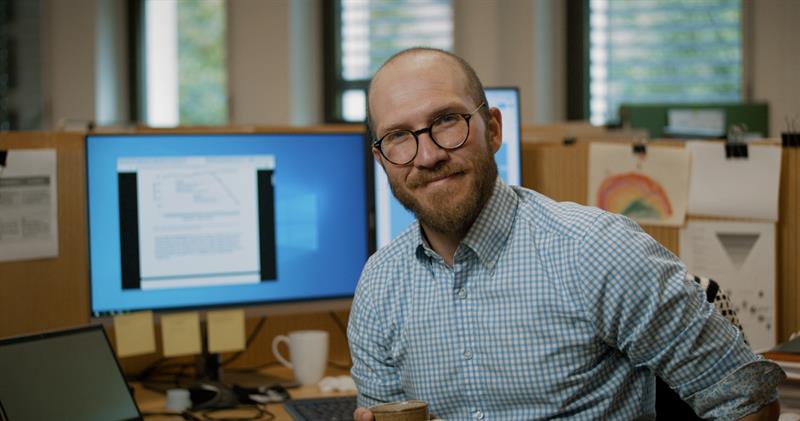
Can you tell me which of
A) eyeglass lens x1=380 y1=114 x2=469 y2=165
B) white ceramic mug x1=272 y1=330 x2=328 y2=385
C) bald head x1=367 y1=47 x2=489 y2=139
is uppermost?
bald head x1=367 y1=47 x2=489 y2=139

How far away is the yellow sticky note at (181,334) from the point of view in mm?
1829

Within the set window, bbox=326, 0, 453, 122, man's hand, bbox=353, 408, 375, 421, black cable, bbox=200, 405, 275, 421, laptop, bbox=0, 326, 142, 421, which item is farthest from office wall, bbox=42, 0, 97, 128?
man's hand, bbox=353, 408, 375, 421

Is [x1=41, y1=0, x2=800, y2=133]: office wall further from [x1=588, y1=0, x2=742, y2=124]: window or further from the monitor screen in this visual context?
the monitor screen

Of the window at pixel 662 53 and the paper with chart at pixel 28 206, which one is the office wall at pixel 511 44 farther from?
the paper with chart at pixel 28 206

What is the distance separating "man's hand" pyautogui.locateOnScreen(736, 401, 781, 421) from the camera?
1123mm

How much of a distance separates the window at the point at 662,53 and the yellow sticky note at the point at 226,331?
351cm

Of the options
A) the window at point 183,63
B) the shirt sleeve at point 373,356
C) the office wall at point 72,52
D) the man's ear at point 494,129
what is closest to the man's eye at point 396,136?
the man's ear at point 494,129

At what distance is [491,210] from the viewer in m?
1.28

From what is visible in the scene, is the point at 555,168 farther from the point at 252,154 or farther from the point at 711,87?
the point at 711,87

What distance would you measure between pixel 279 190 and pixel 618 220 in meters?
0.85

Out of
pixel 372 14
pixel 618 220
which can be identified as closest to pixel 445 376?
pixel 618 220

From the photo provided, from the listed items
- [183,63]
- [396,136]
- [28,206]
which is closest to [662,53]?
[183,63]

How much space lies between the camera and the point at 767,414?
1.14 m

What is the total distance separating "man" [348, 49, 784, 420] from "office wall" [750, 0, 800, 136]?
348 centimetres
